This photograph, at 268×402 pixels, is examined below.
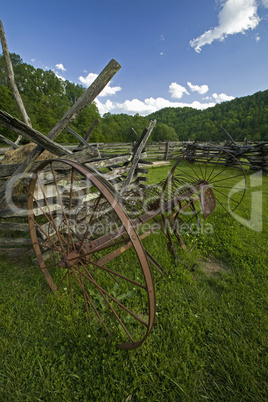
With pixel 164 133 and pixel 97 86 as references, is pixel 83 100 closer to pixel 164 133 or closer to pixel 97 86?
pixel 97 86

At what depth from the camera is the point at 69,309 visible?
79.9 inches

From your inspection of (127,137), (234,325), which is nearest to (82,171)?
(234,325)

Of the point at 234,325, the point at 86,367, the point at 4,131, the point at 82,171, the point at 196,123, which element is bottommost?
the point at 234,325

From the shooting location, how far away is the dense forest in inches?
1155

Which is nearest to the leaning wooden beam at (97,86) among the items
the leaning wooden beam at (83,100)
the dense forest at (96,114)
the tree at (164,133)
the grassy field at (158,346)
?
the leaning wooden beam at (83,100)

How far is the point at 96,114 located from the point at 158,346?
162ft

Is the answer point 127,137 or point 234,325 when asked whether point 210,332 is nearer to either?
point 234,325

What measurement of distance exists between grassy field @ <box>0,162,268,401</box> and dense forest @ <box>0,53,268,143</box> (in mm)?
21991

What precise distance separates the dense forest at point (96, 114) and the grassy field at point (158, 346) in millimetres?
21991

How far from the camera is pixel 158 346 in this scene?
5.64 feet

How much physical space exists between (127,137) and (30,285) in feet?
185

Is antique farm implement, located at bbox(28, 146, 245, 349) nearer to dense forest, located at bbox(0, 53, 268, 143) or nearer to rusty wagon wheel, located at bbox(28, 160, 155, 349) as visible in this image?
rusty wagon wheel, located at bbox(28, 160, 155, 349)

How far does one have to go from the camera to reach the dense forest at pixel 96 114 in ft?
96.3

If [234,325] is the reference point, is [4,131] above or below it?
above
